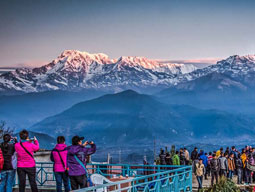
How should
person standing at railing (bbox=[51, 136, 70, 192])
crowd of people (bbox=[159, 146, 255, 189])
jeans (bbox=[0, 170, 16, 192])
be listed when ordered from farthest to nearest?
crowd of people (bbox=[159, 146, 255, 189])
jeans (bbox=[0, 170, 16, 192])
person standing at railing (bbox=[51, 136, 70, 192])

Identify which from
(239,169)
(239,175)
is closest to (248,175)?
(239,175)

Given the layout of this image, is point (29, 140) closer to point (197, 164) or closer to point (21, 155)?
point (21, 155)

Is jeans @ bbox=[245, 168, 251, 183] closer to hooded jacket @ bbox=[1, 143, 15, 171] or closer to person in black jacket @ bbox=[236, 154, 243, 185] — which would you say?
person in black jacket @ bbox=[236, 154, 243, 185]

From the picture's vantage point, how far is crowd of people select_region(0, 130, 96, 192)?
11762 millimetres

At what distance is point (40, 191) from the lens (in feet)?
49.9

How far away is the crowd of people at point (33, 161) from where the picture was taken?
1176 centimetres

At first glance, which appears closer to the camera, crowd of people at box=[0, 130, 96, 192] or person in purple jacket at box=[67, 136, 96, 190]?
crowd of people at box=[0, 130, 96, 192]

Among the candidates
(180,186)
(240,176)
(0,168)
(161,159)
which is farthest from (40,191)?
(240,176)

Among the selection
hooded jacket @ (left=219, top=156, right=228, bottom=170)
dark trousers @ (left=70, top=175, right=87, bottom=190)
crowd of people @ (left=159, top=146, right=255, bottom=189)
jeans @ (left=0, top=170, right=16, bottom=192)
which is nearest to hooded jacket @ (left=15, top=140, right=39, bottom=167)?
jeans @ (left=0, top=170, right=16, bottom=192)

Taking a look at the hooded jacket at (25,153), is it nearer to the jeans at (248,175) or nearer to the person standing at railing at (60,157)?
the person standing at railing at (60,157)

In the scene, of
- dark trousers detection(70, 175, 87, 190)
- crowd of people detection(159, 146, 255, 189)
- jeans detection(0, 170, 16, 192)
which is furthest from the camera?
crowd of people detection(159, 146, 255, 189)

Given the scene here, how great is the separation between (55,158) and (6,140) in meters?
1.22

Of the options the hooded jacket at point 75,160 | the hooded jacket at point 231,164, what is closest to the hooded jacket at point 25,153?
the hooded jacket at point 75,160

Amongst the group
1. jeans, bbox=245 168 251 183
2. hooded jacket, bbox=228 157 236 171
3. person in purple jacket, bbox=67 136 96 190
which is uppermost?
person in purple jacket, bbox=67 136 96 190
